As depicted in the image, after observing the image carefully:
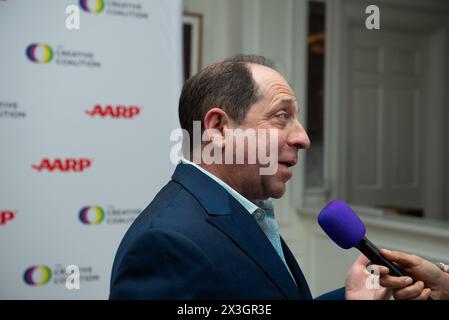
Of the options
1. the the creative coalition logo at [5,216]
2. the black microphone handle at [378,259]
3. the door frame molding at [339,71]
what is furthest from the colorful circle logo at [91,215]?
the door frame molding at [339,71]

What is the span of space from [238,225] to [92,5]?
161 centimetres

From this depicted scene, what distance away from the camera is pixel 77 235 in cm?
219

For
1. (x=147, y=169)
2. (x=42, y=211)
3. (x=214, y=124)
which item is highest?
(x=214, y=124)

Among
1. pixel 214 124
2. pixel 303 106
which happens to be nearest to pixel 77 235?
pixel 214 124

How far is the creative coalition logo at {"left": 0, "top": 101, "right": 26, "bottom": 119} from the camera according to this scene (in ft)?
6.77

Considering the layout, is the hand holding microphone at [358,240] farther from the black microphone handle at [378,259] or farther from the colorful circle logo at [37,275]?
the colorful circle logo at [37,275]

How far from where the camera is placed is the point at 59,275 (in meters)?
2.16

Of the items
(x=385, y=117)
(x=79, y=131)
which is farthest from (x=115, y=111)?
(x=385, y=117)

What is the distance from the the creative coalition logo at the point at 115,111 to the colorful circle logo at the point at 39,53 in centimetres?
29

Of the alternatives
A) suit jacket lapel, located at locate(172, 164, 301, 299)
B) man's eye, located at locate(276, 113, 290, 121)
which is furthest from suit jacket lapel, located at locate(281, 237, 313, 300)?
man's eye, located at locate(276, 113, 290, 121)

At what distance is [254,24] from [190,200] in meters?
2.41

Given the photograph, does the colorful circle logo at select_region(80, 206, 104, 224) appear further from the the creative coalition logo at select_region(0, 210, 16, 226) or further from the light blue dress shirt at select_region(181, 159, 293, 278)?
the light blue dress shirt at select_region(181, 159, 293, 278)
